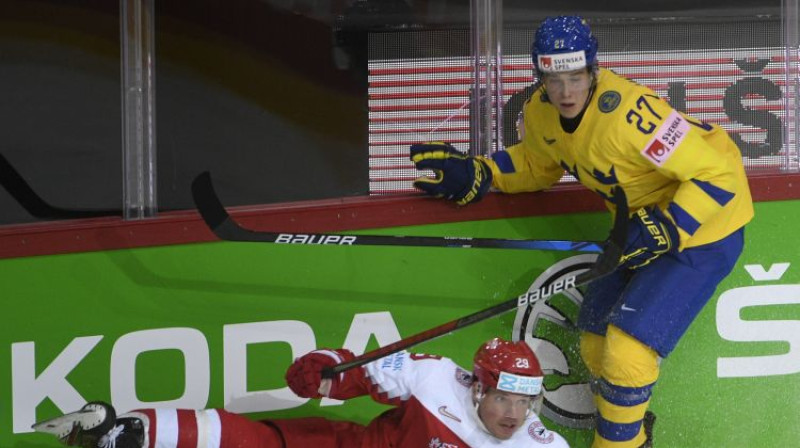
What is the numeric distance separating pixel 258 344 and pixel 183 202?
1.78 feet

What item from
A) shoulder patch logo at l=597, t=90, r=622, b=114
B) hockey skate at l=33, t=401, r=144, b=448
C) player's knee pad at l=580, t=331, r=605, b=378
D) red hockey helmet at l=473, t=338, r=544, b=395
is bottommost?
hockey skate at l=33, t=401, r=144, b=448

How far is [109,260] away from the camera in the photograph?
12.8 ft

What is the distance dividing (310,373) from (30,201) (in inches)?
50.0

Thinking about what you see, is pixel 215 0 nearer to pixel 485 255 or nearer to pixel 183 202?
pixel 183 202

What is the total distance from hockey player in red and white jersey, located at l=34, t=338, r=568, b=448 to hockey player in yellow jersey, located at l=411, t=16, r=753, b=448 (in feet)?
1.36

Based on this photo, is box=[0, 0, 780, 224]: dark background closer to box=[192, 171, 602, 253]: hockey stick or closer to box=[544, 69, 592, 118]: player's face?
box=[192, 171, 602, 253]: hockey stick

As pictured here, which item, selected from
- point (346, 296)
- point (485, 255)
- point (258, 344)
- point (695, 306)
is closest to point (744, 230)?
point (695, 306)

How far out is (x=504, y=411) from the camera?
332 centimetres

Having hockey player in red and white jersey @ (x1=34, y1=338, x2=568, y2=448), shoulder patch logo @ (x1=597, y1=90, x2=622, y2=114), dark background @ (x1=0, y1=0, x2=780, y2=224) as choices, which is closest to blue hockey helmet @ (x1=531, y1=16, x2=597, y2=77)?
shoulder patch logo @ (x1=597, y1=90, x2=622, y2=114)

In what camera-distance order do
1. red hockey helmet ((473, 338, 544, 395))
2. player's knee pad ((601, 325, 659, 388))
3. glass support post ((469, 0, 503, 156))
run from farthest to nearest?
1. glass support post ((469, 0, 503, 156))
2. player's knee pad ((601, 325, 659, 388))
3. red hockey helmet ((473, 338, 544, 395))

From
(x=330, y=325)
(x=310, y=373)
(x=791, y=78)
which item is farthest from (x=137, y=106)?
(x=791, y=78)

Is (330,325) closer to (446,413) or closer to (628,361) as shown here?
(446,413)

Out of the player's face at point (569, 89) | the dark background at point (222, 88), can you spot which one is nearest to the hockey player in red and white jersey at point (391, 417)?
the player's face at point (569, 89)

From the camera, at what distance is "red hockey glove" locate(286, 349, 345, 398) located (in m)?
3.51
